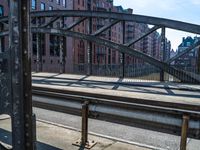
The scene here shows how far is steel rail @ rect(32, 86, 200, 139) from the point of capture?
322 cm

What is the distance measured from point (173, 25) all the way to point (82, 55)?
5284 centimetres

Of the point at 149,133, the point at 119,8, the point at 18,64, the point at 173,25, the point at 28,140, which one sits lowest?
the point at 149,133

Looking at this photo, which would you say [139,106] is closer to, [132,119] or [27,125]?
[132,119]

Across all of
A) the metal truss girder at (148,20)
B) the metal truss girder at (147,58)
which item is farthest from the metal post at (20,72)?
the metal truss girder at (147,58)

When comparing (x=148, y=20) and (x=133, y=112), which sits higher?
(x=148, y=20)

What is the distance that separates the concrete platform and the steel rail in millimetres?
522

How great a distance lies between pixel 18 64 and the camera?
2.76m

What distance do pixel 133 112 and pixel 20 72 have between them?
59.8 inches

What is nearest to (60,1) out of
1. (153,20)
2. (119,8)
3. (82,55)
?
(82,55)

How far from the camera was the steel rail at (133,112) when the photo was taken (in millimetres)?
3217

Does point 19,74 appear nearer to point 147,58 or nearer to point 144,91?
point 144,91

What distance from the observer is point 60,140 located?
451 cm

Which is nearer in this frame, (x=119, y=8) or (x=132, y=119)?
(x=132, y=119)

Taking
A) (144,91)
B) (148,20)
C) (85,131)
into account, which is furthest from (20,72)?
(148,20)
